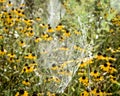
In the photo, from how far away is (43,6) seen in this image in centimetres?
370

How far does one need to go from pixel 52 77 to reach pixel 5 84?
35cm

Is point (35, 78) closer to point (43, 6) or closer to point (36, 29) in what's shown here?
point (36, 29)

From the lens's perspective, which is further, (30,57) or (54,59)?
(54,59)

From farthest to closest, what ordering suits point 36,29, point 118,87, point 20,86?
1. point 36,29
2. point 118,87
3. point 20,86

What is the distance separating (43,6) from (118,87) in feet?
5.03

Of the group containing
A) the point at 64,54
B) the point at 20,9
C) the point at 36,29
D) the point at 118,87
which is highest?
the point at 20,9

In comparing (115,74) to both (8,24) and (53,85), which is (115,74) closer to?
(53,85)

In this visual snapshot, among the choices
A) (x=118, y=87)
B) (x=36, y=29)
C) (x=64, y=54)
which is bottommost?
(x=118, y=87)

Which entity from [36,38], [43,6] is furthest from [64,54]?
[43,6]

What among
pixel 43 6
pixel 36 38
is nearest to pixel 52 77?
pixel 36 38

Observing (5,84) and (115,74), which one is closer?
(5,84)

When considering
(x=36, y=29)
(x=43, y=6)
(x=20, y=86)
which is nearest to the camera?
(x=20, y=86)

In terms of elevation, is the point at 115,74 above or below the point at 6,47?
below

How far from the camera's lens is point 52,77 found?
7.80 feet
